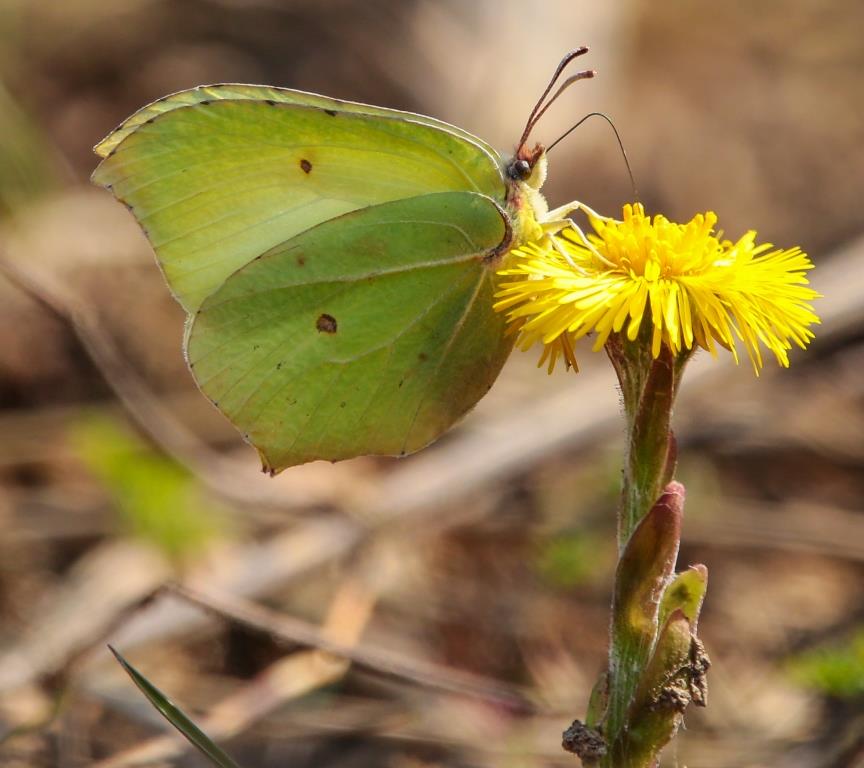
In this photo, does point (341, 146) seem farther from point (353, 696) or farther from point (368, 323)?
point (353, 696)

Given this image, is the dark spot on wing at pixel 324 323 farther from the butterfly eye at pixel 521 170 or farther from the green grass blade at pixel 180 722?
the green grass blade at pixel 180 722

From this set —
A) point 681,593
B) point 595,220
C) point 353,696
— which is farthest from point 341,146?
point 353,696

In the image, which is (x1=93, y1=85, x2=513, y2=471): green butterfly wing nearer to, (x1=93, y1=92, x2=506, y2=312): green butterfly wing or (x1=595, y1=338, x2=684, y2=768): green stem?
(x1=93, y1=92, x2=506, y2=312): green butterfly wing

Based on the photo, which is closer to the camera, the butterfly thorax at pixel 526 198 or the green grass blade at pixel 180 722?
the green grass blade at pixel 180 722

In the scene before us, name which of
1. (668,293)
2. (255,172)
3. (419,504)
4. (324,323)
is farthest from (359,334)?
(419,504)

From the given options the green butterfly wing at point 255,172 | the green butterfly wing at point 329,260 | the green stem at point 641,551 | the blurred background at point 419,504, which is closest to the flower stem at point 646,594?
the green stem at point 641,551

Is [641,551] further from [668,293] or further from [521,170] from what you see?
[521,170]
